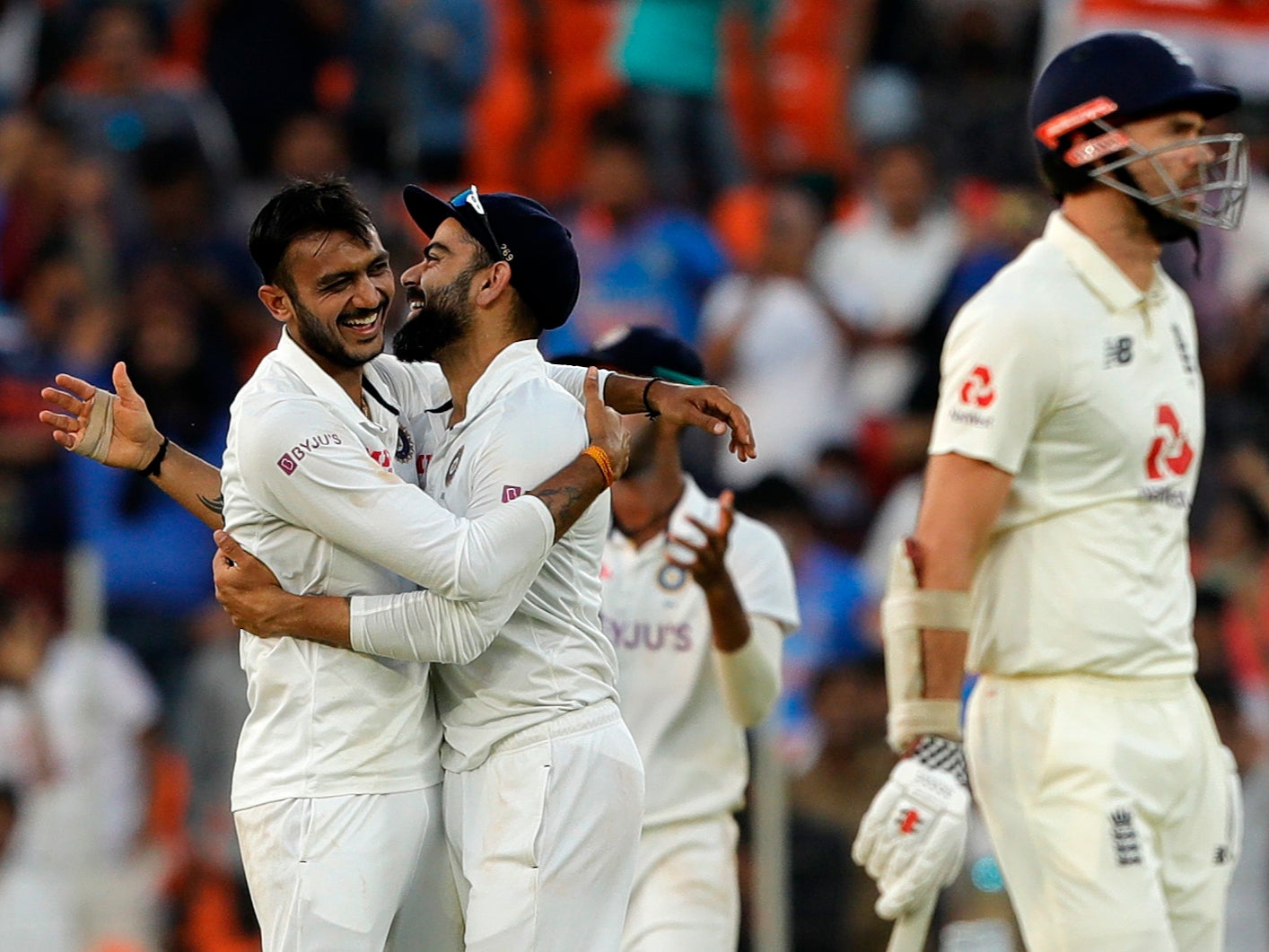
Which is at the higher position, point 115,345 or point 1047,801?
point 115,345

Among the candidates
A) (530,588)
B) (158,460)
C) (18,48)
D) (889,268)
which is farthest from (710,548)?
(18,48)

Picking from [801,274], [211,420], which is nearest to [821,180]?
[801,274]

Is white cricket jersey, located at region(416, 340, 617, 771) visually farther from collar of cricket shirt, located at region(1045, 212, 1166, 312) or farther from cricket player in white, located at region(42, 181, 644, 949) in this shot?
collar of cricket shirt, located at region(1045, 212, 1166, 312)

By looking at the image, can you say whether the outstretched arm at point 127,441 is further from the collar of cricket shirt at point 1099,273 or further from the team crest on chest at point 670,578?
the collar of cricket shirt at point 1099,273

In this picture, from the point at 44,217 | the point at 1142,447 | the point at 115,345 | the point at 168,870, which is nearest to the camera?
the point at 1142,447

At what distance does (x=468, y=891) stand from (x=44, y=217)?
22.0 ft

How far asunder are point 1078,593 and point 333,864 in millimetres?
1842

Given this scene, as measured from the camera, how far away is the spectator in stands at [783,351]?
993 cm

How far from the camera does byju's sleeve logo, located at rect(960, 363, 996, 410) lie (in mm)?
4988

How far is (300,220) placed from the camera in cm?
473

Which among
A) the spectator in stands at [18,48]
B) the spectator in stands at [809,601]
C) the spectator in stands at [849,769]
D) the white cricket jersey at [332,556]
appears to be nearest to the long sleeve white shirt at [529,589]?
the white cricket jersey at [332,556]

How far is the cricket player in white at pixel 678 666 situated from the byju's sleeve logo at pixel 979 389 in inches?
37.6

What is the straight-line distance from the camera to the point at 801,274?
1027 cm

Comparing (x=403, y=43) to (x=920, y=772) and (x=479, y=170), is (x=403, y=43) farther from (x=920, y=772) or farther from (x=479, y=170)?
(x=920, y=772)
